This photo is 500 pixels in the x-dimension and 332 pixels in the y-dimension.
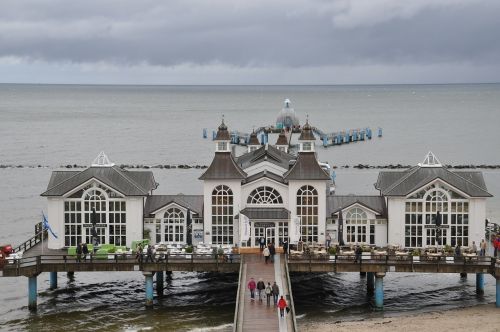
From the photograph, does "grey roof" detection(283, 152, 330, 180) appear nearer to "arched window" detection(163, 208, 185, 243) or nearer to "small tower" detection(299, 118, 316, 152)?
"small tower" detection(299, 118, 316, 152)

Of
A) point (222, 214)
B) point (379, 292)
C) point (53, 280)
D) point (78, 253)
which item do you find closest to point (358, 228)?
point (379, 292)

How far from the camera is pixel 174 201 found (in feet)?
180

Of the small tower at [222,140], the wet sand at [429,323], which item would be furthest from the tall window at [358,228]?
the small tower at [222,140]

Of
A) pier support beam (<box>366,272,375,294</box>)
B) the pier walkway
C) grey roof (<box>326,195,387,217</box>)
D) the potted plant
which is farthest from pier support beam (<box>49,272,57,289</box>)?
the potted plant

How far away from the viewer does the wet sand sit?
144ft

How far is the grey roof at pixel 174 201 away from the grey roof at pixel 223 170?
7.48 ft

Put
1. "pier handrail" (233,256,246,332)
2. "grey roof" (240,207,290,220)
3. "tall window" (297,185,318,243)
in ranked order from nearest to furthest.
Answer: "pier handrail" (233,256,246,332) → "grey roof" (240,207,290,220) → "tall window" (297,185,318,243)

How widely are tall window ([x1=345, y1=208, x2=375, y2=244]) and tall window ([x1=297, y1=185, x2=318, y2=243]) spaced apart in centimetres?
211

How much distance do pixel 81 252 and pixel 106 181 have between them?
5.11 metres

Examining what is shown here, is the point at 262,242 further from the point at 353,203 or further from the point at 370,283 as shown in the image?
the point at 370,283

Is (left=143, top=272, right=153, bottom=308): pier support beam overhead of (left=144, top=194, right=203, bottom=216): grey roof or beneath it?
beneath

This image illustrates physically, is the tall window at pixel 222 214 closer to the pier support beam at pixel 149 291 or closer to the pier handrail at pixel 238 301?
the pier handrail at pixel 238 301

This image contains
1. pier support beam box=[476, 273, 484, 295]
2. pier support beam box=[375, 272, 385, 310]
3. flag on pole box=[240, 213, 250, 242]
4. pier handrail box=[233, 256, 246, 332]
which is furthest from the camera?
pier support beam box=[476, 273, 484, 295]

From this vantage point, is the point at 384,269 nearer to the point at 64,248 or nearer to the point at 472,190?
the point at 472,190
